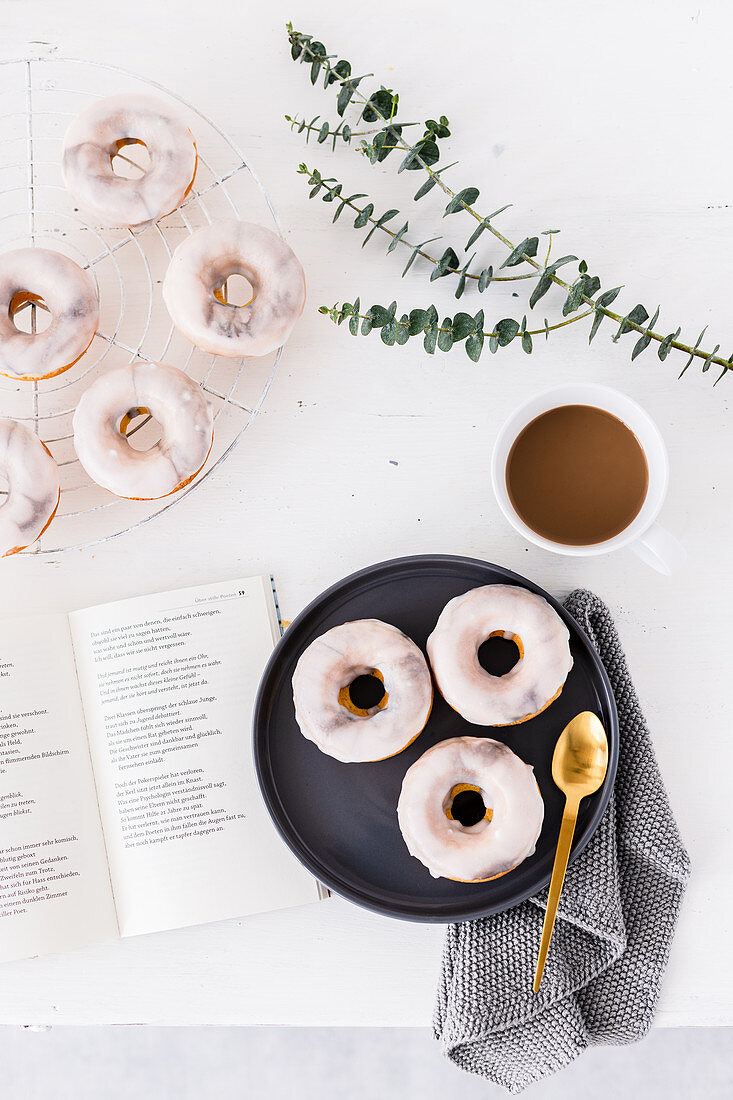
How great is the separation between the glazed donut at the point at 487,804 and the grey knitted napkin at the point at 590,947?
0.36 feet

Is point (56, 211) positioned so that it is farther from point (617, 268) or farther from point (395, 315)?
point (617, 268)

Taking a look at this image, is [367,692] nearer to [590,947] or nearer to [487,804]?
[487,804]

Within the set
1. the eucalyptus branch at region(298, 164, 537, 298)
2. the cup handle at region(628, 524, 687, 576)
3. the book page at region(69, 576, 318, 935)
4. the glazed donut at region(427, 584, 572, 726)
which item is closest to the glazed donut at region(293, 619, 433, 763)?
the glazed donut at region(427, 584, 572, 726)

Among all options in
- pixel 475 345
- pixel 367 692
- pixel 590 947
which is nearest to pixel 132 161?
pixel 475 345

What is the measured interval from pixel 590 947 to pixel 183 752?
0.49m

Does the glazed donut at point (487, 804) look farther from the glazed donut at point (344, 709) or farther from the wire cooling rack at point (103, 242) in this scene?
the wire cooling rack at point (103, 242)

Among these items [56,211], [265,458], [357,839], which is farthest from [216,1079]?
[56,211]

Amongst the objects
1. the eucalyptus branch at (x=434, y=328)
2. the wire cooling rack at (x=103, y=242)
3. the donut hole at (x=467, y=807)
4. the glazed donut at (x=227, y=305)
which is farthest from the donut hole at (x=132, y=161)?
the donut hole at (x=467, y=807)

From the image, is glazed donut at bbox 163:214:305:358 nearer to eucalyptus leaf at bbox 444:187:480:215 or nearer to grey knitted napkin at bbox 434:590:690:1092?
eucalyptus leaf at bbox 444:187:480:215

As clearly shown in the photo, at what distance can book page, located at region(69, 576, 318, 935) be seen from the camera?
0.95m

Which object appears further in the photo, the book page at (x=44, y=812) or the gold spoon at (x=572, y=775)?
the book page at (x=44, y=812)

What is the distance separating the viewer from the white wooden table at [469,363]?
0.94m

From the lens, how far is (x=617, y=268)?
0.94m

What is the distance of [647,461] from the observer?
0.86 m
